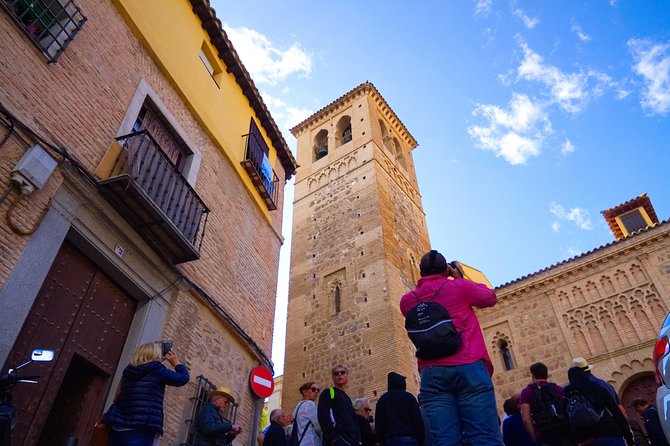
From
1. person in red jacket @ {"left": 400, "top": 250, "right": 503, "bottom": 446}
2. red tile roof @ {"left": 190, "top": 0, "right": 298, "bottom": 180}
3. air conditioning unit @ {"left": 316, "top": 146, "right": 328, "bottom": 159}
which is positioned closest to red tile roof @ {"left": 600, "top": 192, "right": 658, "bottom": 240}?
air conditioning unit @ {"left": 316, "top": 146, "right": 328, "bottom": 159}

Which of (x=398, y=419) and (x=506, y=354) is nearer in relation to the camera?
(x=398, y=419)

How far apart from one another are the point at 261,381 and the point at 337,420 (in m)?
3.94

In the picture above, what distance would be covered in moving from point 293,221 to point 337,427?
58.7 feet

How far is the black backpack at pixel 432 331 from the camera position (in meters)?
3.40

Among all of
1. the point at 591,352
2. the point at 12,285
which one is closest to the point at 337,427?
the point at 12,285

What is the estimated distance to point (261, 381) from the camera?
26.5 feet

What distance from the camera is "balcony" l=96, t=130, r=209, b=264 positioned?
5715 mm

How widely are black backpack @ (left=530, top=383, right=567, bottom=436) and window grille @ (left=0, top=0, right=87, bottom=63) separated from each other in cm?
598

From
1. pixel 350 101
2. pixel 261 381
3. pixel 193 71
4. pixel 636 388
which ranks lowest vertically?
pixel 261 381

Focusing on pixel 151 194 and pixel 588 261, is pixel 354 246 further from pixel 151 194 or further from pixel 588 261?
pixel 151 194

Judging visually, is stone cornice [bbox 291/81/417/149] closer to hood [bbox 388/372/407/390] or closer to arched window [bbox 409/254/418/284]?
arched window [bbox 409/254/418/284]

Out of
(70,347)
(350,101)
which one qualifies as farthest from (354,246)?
(70,347)

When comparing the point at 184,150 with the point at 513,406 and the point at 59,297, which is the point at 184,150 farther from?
the point at 513,406

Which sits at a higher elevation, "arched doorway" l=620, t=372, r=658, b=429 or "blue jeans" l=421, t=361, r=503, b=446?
"arched doorway" l=620, t=372, r=658, b=429
